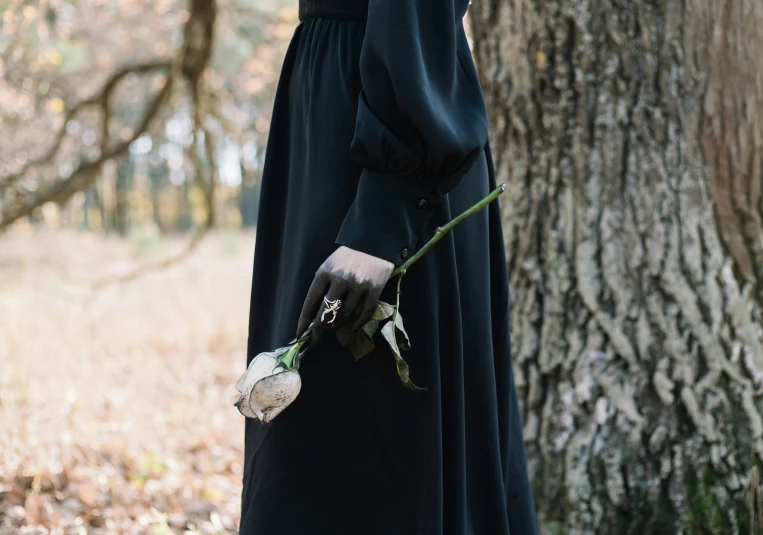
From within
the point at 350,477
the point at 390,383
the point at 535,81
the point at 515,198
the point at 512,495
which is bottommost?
the point at 512,495

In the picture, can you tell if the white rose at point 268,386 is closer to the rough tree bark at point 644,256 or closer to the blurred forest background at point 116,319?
the rough tree bark at point 644,256

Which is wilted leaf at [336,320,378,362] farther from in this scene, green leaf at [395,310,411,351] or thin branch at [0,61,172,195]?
thin branch at [0,61,172,195]

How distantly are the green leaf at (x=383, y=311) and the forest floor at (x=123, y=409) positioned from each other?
176 cm

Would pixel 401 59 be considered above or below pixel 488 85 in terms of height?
below

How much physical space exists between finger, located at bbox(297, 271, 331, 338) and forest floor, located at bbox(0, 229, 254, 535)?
66.6 inches

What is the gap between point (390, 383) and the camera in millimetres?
1354

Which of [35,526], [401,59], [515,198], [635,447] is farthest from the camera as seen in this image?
[35,526]

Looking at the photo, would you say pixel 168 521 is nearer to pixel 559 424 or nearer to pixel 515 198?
pixel 559 424

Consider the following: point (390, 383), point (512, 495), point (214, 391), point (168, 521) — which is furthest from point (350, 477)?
point (214, 391)

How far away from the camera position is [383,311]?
4.24ft

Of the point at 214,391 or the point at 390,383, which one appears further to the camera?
the point at 214,391

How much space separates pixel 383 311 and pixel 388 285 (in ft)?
0.27

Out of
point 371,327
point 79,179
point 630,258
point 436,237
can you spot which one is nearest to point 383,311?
point 371,327

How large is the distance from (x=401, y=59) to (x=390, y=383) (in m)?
0.59
